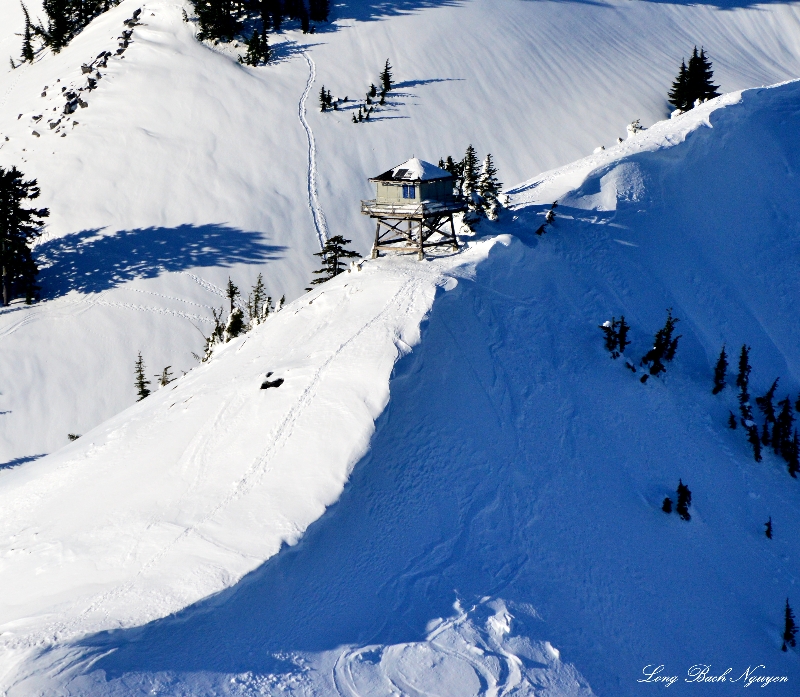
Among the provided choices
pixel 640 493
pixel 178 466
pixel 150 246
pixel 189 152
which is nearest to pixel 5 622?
pixel 178 466

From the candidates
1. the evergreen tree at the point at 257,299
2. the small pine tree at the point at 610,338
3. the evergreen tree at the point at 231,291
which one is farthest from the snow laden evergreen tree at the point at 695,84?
the evergreen tree at the point at 231,291

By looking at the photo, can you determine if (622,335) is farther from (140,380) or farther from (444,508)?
(140,380)

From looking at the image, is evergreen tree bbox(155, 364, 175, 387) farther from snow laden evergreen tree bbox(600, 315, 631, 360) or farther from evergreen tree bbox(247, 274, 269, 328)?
snow laden evergreen tree bbox(600, 315, 631, 360)

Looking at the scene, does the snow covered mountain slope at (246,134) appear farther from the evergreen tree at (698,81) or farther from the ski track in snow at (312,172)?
the evergreen tree at (698,81)

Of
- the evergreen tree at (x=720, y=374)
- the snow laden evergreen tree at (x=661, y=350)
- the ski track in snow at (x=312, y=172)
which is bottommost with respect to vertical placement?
the evergreen tree at (x=720, y=374)

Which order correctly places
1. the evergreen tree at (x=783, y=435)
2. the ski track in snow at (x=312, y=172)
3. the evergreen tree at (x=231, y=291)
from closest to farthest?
the evergreen tree at (x=783, y=435), the evergreen tree at (x=231, y=291), the ski track in snow at (x=312, y=172)

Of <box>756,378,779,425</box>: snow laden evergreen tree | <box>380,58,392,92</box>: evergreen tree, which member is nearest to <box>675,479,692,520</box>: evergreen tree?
<box>756,378,779,425</box>: snow laden evergreen tree

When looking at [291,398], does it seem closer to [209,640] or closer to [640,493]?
[209,640]

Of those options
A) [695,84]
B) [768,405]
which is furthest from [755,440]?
[695,84]
